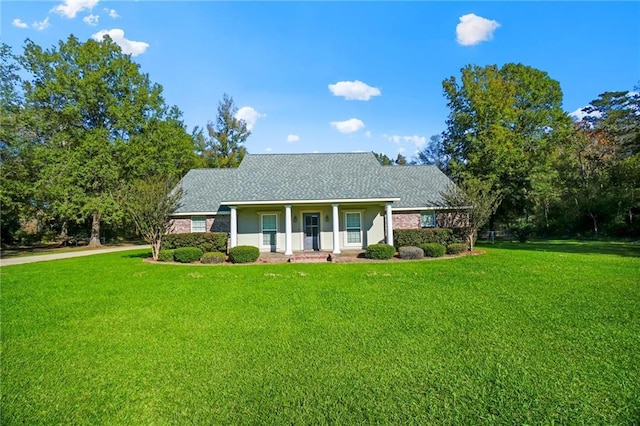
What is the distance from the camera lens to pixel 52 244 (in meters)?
33.5

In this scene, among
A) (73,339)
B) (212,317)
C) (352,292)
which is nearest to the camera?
(73,339)

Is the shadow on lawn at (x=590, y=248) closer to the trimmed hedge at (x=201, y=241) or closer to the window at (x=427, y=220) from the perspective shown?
the window at (x=427, y=220)

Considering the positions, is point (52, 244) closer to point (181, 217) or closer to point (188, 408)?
point (181, 217)

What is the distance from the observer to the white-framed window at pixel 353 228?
18984 mm

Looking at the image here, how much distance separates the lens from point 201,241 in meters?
17.2

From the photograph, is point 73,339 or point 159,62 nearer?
point 73,339

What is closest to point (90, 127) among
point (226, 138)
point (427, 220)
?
point (226, 138)

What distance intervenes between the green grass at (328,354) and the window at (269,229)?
922 centimetres

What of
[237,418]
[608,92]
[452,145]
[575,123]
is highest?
[608,92]

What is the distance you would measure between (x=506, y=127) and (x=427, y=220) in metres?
15.4

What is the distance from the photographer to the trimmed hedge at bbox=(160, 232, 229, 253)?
56.3 ft

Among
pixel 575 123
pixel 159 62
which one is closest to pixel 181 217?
pixel 159 62

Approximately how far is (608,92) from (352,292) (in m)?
39.9

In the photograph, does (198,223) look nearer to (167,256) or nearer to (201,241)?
(201,241)
